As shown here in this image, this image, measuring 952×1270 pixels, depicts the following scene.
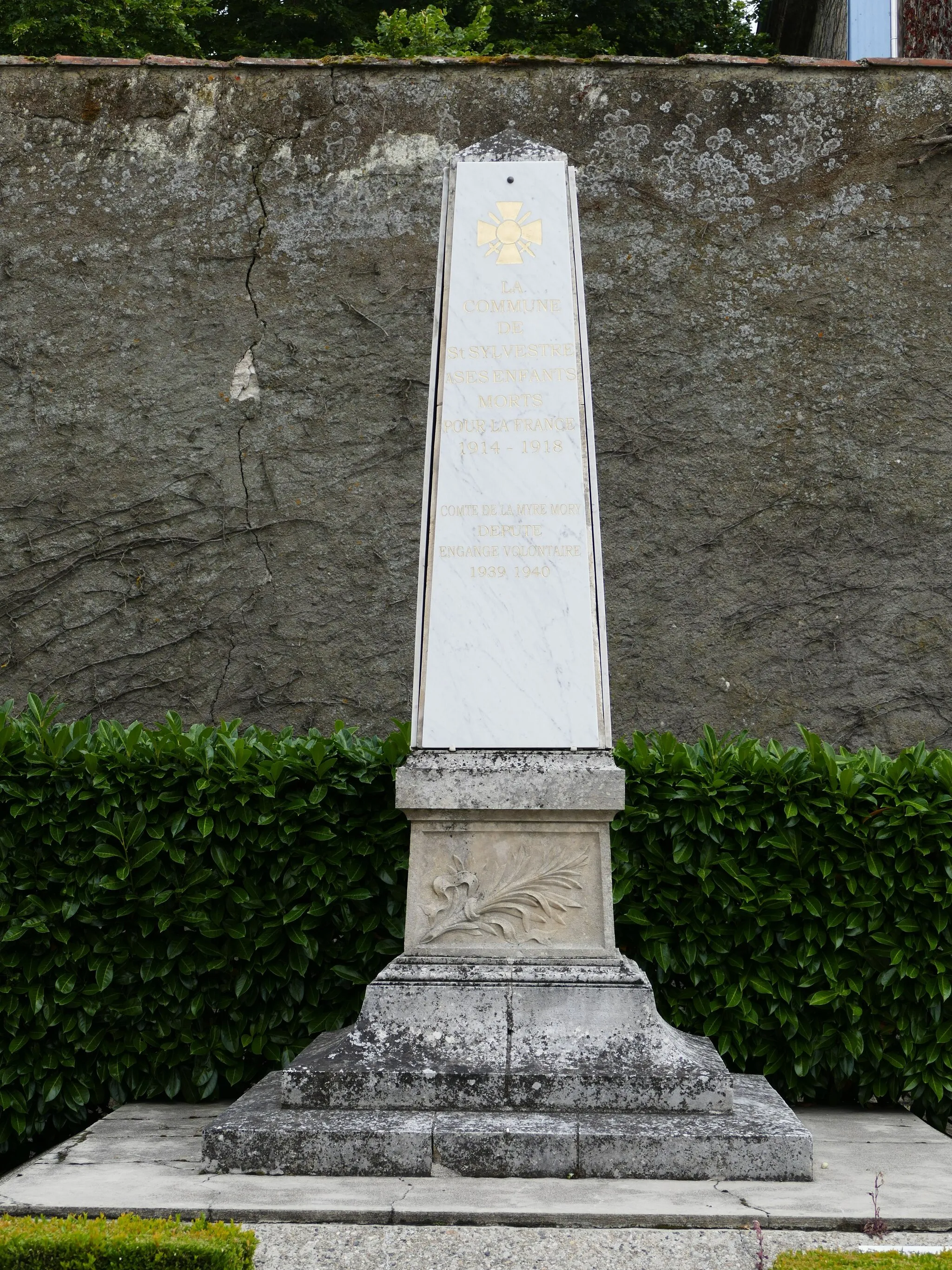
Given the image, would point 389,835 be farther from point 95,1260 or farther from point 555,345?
point 95,1260

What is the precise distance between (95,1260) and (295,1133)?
109 centimetres

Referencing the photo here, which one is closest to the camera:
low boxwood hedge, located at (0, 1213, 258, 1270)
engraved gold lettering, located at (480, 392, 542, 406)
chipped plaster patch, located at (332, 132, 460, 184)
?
low boxwood hedge, located at (0, 1213, 258, 1270)

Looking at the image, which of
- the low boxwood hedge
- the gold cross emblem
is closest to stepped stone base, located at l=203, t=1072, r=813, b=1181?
the low boxwood hedge

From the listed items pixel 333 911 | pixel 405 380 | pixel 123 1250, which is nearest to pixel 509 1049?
pixel 333 911

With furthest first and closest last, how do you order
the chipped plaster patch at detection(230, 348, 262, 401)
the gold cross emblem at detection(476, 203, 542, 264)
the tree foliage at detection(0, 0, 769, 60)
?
the tree foliage at detection(0, 0, 769, 60) < the chipped plaster patch at detection(230, 348, 262, 401) < the gold cross emblem at detection(476, 203, 542, 264)

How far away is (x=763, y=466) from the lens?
682 cm

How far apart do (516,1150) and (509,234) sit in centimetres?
300

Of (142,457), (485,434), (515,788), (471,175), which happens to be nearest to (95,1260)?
(515,788)

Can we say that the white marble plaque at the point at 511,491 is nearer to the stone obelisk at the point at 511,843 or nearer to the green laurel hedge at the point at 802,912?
the stone obelisk at the point at 511,843

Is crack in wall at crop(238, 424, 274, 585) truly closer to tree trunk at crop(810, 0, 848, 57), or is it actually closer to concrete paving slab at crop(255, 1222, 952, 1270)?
concrete paving slab at crop(255, 1222, 952, 1270)

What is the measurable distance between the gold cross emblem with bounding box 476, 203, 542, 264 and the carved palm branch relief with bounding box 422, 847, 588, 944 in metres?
2.09

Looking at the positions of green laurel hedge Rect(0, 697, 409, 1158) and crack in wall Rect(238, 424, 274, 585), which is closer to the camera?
green laurel hedge Rect(0, 697, 409, 1158)

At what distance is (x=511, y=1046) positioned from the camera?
11.7 feet

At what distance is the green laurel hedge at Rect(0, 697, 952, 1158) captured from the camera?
14.3 ft
